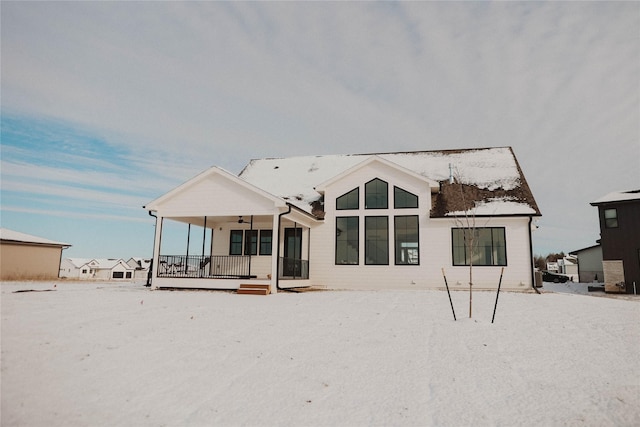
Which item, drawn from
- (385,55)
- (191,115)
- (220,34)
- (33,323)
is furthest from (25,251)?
(385,55)

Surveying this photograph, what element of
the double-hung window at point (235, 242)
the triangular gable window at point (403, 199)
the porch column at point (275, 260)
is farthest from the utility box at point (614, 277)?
the double-hung window at point (235, 242)

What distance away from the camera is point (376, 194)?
18219 mm

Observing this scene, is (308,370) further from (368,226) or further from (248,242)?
(248,242)

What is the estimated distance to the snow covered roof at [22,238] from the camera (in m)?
24.7

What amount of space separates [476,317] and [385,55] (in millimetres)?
9764

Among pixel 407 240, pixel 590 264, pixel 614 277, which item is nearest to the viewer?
pixel 407 240

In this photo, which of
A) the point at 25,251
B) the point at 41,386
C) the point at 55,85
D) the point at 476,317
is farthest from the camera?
the point at 25,251

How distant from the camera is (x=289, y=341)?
20.3ft

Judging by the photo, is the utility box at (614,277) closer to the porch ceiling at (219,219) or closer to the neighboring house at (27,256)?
the porch ceiling at (219,219)

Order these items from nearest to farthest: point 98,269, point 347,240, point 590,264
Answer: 1. point 347,240
2. point 590,264
3. point 98,269

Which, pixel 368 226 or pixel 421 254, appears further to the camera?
pixel 368 226

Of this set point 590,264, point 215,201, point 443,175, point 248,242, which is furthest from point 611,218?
point 215,201

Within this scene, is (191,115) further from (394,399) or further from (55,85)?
(394,399)

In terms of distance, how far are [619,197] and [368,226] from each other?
54.1ft
